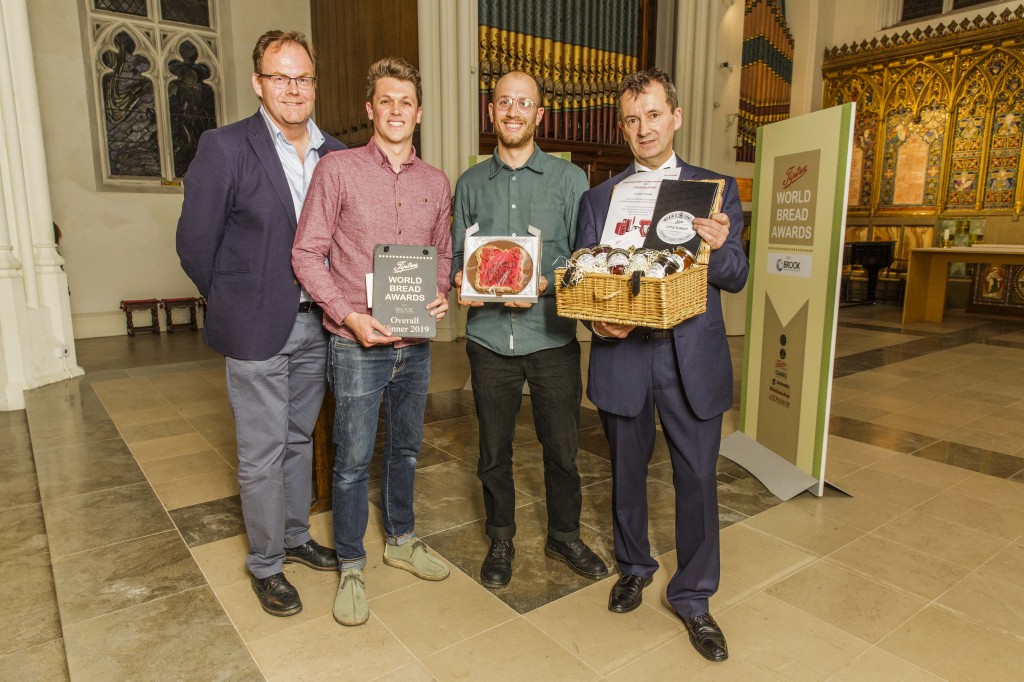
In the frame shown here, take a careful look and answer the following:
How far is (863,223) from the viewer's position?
12.0 m

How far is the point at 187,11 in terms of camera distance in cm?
920

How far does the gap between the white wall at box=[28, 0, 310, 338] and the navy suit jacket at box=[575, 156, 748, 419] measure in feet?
27.5

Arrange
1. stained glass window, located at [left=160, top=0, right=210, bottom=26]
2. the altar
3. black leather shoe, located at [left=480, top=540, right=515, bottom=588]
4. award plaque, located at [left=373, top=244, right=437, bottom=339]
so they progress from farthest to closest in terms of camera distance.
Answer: the altar
stained glass window, located at [left=160, top=0, right=210, bottom=26]
black leather shoe, located at [left=480, top=540, right=515, bottom=588]
award plaque, located at [left=373, top=244, right=437, bottom=339]

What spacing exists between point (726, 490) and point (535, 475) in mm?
991

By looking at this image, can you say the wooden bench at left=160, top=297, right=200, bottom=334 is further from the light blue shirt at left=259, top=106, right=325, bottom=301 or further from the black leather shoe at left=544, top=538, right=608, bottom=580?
the black leather shoe at left=544, top=538, right=608, bottom=580

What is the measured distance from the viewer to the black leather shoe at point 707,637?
2133mm

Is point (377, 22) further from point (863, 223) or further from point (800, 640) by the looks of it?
point (863, 223)

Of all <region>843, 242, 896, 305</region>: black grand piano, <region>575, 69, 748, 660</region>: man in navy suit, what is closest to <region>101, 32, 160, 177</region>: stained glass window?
<region>575, 69, 748, 660</region>: man in navy suit

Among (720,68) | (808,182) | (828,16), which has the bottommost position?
(808,182)

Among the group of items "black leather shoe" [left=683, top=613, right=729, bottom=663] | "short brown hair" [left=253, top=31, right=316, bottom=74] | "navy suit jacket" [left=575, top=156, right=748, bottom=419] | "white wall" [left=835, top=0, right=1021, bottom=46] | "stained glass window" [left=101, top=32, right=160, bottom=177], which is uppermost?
"white wall" [left=835, top=0, right=1021, bottom=46]

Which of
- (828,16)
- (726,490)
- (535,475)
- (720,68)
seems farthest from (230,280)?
(828,16)

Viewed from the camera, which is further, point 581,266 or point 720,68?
point 720,68

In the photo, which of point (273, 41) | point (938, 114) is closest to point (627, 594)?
point (273, 41)

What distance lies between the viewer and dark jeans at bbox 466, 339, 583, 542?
2471mm
